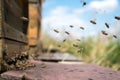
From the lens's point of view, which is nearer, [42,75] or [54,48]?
[42,75]

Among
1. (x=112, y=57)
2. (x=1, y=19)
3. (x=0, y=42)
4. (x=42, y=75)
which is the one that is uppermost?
(x=1, y=19)

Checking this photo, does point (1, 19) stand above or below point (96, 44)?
above

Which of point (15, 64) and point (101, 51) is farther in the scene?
point (101, 51)

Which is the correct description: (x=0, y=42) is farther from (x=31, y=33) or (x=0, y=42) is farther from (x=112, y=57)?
(x=112, y=57)

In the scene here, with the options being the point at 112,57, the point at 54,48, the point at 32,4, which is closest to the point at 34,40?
the point at 32,4

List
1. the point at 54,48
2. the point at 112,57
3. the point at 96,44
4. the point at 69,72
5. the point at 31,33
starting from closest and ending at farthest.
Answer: the point at 69,72 < the point at 31,33 < the point at 112,57 < the point at 96,44 < the point at 54,48

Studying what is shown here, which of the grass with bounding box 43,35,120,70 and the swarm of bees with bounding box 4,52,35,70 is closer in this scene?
the swarm of bees with bounding box 4,52,35,70

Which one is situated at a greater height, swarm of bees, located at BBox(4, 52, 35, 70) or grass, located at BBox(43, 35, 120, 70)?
swarm of bees, located at BBox(4, 52, 35, 70)

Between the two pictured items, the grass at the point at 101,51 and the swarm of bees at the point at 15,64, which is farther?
the grass at the point at 101,51

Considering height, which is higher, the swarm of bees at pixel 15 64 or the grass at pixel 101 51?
the swarm of bees at pixel 15 64

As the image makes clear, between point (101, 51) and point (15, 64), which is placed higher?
point (15, 64)

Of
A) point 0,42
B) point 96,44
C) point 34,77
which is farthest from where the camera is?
point 96,44
